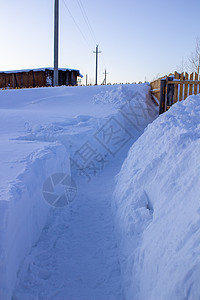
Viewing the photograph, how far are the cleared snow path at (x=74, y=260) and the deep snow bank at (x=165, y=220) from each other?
22 centimetres

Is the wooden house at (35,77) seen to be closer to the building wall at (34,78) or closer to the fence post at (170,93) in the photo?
the building wall at (34,78)

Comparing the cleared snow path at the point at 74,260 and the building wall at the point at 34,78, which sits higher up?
the building wall at the point at 34,78

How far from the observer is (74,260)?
288cm

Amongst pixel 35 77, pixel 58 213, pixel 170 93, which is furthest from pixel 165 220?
pixel 35 77

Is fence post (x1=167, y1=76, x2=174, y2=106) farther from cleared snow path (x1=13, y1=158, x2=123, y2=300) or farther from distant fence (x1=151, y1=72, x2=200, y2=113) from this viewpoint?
cleared snow path (x1=13, y1=158, x2=123, y2=300)

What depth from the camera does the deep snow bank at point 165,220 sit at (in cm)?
160

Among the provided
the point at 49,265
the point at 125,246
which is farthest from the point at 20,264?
the point at 125,246

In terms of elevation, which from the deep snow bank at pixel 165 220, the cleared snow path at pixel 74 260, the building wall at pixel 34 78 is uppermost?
the building wall at pixel 34 78

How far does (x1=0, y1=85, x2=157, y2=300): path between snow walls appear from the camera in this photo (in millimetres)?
2334

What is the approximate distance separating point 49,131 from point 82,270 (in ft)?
13.8

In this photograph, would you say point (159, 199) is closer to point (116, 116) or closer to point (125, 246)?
point (125, 246)

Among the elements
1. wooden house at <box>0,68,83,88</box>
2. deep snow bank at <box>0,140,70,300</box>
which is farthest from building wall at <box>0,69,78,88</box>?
deep snow bank at <box>0,140,70,300</box>

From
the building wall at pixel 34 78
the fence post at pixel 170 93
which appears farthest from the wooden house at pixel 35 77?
the fence post at pixel 170 93

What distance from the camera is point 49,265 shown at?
2715mm
